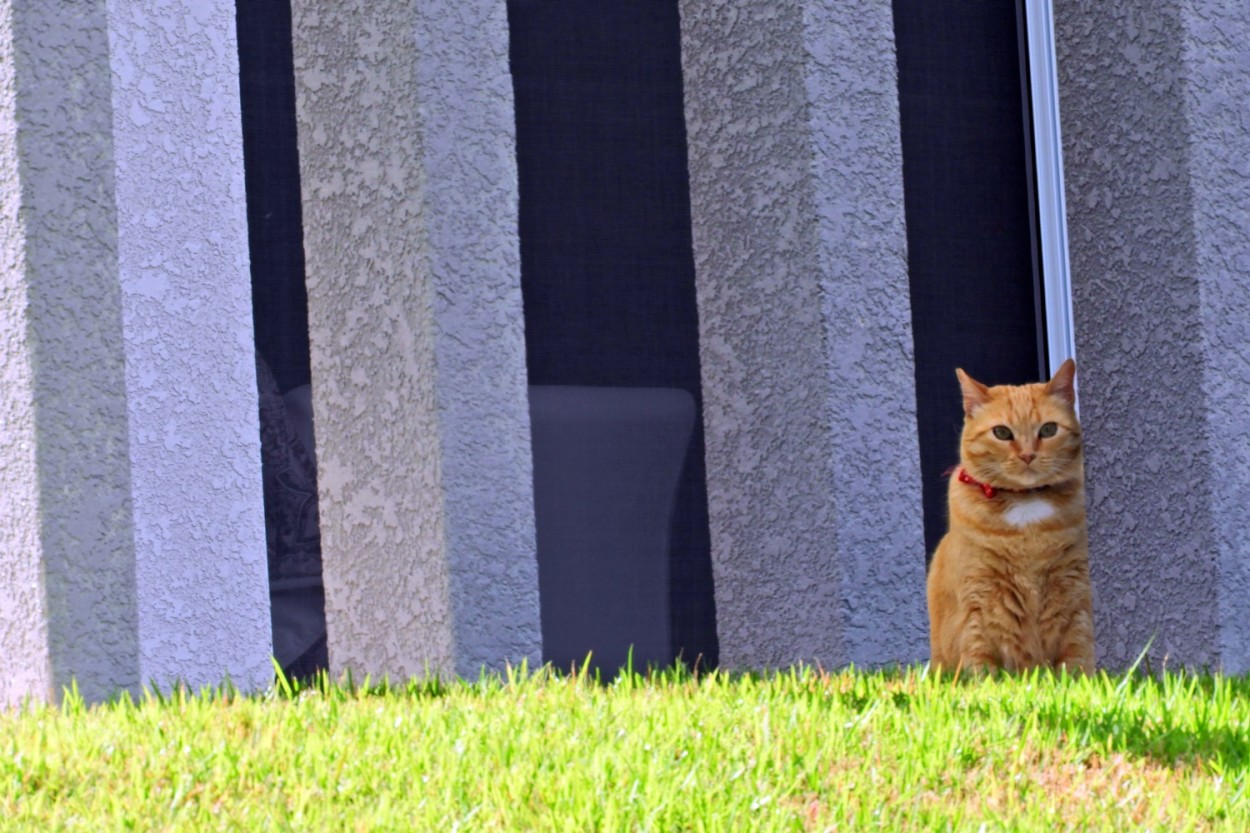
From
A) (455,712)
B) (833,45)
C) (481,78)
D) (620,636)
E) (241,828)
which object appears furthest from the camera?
(620,636)

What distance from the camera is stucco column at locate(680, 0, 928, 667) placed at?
3766 mm

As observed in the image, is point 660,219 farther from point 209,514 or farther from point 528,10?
point 209,514

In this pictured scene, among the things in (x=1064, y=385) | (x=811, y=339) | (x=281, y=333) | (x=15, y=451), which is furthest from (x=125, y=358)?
(x=1064, y=385)

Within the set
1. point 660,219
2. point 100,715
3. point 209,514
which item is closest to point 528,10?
point 660,219

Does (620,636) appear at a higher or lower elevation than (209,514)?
lower

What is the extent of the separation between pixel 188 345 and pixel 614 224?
2.68 m

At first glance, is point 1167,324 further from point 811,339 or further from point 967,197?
point 967,197

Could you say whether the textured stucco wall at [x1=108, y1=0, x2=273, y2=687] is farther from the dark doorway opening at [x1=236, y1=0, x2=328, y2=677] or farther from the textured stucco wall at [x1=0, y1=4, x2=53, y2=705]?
the dark doorway opening at [x1=236, y1=0, x2=328, y2=677]

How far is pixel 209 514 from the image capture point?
12.0 feet

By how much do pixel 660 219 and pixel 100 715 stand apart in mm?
3690

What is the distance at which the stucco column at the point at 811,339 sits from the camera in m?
3.77

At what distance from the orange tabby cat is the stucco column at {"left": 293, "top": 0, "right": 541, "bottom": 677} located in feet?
3.40

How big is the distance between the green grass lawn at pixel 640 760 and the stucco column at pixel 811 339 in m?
0.67

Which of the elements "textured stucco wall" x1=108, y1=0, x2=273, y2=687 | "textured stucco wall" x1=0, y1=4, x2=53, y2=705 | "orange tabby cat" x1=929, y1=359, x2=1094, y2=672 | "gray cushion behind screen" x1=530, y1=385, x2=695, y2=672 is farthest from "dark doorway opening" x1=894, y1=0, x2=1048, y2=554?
"textured stucco wall" x1=0, y1=4, x2=53, y2=705
